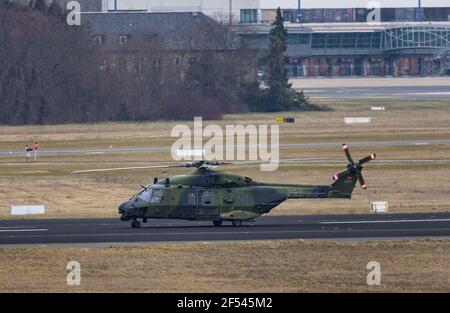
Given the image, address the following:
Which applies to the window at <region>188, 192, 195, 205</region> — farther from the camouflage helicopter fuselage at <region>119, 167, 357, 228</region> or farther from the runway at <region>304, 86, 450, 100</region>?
the runway at <region>304, 86, 450, 100</region>

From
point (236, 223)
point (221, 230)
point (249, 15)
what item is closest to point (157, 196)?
point (221, 230)

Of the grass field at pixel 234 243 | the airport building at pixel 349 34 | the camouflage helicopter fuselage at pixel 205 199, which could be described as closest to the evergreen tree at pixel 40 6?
the grass field at pixel 234 243

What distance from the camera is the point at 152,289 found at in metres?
30.2

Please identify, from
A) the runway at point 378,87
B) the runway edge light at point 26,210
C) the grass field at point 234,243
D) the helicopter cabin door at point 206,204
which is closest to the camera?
the grass field at point 234,243

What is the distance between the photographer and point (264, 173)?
5956 cm

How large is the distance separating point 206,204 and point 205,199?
8.4 inches

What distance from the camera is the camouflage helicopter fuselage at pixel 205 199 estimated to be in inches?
1587

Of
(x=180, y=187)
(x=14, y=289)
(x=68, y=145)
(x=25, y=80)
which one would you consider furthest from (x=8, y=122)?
(x=14, y=289)

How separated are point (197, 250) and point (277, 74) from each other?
78.1m

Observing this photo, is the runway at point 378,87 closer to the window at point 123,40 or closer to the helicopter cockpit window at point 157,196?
the window at point 123,40

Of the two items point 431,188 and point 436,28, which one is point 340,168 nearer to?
point 431,188

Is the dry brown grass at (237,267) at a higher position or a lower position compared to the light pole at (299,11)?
lower
